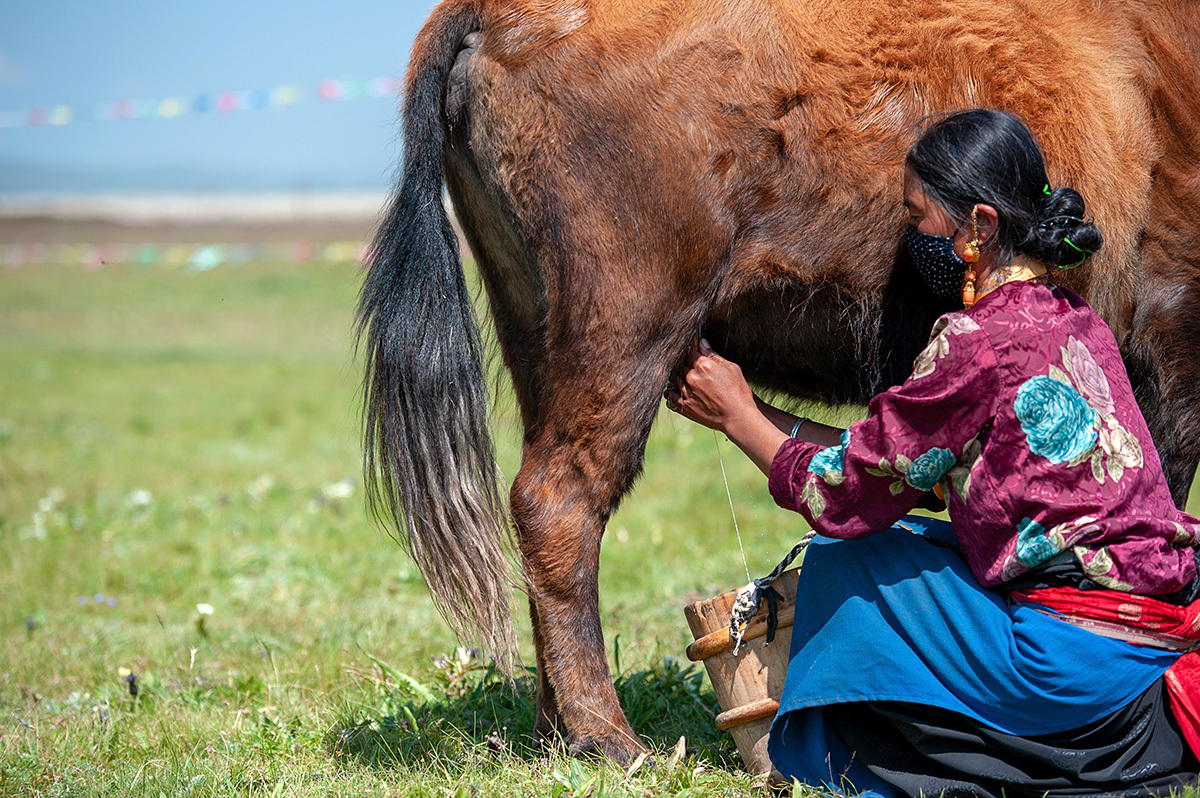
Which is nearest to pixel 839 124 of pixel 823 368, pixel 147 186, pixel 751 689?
pixel 823 368

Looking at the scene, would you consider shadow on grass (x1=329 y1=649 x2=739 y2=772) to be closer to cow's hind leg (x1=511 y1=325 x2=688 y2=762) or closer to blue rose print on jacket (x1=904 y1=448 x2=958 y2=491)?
cow's hind leg (x1=511 y1=325 x2=688 y2=762)

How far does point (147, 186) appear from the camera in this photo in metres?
104

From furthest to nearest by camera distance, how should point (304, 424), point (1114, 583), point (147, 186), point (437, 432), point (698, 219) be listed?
1. point (147, 186)
2. point (304, 424)
3. point (437, 432)
4. point (698, 219)
5. point (1114, 583)

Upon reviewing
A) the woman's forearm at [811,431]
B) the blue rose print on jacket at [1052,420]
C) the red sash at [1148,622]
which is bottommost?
the red sash at [1148,622]

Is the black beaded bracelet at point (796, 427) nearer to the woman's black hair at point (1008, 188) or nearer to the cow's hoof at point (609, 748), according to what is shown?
the woman's black hair at point (1008, 188)

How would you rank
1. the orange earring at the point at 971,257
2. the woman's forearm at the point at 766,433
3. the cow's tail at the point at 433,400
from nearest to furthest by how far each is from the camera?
1. the orange earring at the point at 971,257
2. the woman's forearm at the point at 766,433
3. the cow's tail at the point at 433,400

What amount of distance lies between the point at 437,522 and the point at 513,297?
2.19 feet

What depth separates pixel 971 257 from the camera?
2242mm

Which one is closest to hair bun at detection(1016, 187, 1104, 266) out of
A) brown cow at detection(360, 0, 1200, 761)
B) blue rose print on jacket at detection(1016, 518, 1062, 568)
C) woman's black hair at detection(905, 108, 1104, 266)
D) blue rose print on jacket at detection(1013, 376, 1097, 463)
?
woman's black hair at detection(905, 108, 1104, 266)

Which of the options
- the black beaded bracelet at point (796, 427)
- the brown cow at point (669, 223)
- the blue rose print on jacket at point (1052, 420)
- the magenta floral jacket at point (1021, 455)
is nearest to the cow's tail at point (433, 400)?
the brown cow at point (669, 223)

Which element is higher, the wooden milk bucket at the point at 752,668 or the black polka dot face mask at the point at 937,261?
the black polka dot face mask at the point at 937,261

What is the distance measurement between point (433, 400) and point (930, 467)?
130 centimetres

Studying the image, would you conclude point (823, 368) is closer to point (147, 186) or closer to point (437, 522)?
point (437, 522)

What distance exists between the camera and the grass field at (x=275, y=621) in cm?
277
